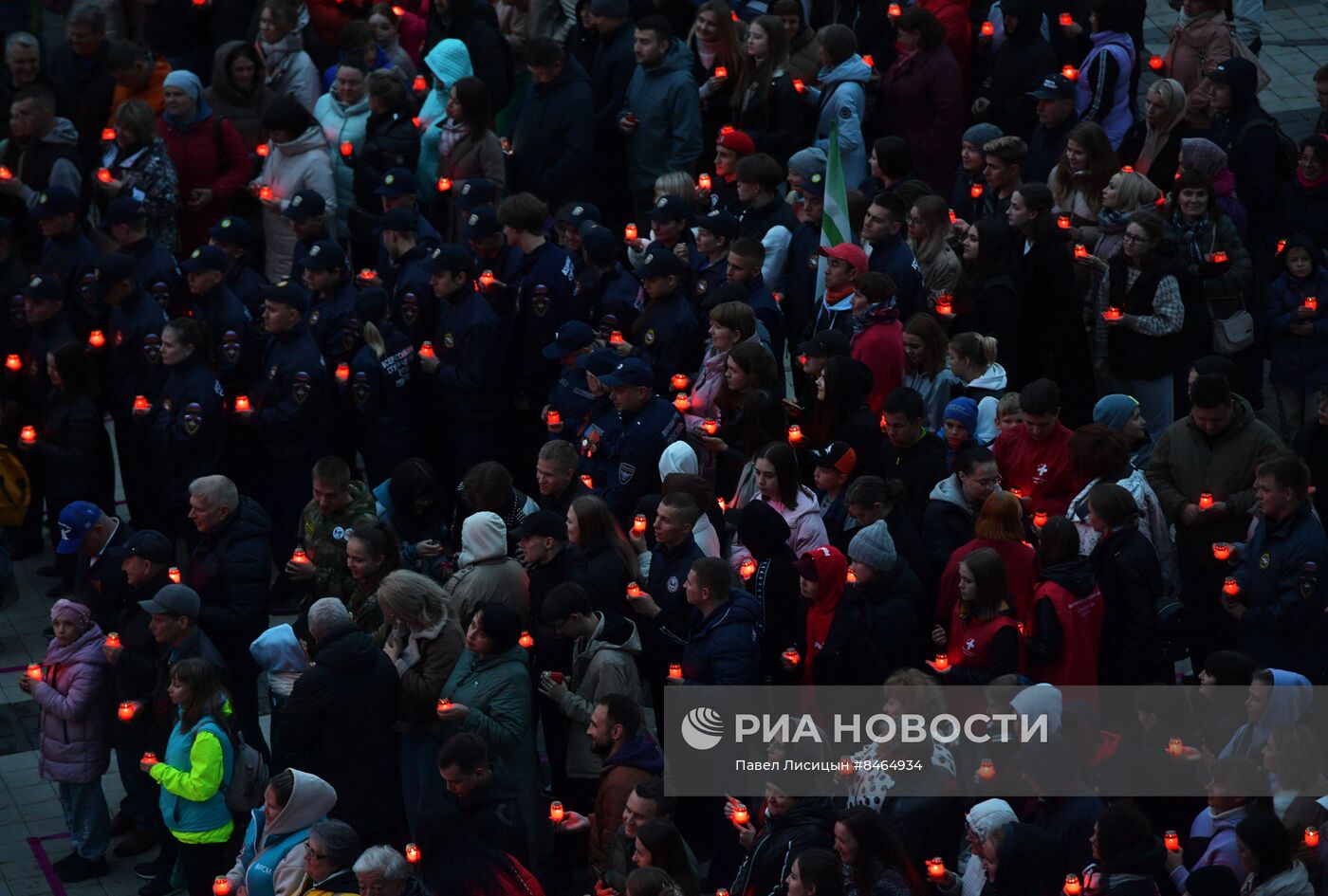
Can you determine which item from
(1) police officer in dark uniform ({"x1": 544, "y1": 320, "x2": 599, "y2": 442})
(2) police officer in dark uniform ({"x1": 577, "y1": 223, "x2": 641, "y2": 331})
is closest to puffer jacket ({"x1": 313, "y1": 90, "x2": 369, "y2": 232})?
(2) police officer in dark uniform ({"x1": 577, "y1": 223, "x2": 641, "y2": 331})

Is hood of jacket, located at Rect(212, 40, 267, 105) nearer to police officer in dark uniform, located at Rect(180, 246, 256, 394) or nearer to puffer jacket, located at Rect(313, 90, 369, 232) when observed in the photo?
puffer jacket, located at Rect(313, 90, 369, 232)

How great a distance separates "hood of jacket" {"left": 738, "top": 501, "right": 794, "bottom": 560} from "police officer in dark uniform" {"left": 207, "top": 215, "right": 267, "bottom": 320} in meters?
4.05

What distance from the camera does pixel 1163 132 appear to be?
1322 centimetres

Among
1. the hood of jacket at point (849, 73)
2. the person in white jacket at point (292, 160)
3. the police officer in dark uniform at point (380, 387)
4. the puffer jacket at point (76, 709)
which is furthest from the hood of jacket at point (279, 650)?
the hood of jacket at point (849, 73)

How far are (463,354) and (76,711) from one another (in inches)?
124

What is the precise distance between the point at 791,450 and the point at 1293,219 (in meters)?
4.52

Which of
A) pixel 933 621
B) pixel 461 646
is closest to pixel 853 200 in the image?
pixel 933 621

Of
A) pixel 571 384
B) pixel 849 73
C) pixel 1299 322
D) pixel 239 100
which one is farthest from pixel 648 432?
pixel 239 100

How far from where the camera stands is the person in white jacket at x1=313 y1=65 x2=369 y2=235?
14156 mm

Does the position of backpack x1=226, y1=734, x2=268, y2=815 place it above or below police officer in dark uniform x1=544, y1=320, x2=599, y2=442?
below

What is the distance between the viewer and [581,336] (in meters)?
11.5

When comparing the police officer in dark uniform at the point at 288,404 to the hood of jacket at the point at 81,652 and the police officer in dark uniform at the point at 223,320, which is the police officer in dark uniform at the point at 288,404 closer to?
the police officer in dark uniform at the point at 223,320

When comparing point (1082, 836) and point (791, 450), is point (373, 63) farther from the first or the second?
point (1082, 836)

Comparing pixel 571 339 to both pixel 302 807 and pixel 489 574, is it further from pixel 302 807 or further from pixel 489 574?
pixel 302 807
